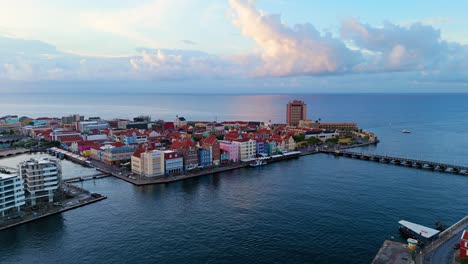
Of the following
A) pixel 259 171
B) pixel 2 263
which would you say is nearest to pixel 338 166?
pixel 259 171

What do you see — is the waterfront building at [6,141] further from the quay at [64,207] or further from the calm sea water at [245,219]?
the quay at [64,207]

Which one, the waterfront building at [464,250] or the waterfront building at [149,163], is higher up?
the waterfront building at [149,163]

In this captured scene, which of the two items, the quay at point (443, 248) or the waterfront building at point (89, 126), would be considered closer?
the quay at point (443, 248)

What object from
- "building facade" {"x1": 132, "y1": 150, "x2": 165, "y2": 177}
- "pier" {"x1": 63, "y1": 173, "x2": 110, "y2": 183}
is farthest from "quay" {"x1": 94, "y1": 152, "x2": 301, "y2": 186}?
"pier" {"x1": 63, "y1": 173, "x2": 110, "y2": 183}

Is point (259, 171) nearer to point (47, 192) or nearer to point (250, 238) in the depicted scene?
point (250, 238)

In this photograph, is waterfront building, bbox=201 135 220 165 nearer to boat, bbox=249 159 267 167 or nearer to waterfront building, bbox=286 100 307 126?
boat, bbox=249 159 267 167

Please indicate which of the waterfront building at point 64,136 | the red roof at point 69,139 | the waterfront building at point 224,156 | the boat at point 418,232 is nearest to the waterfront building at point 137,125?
the waterfront building at point 64,136
